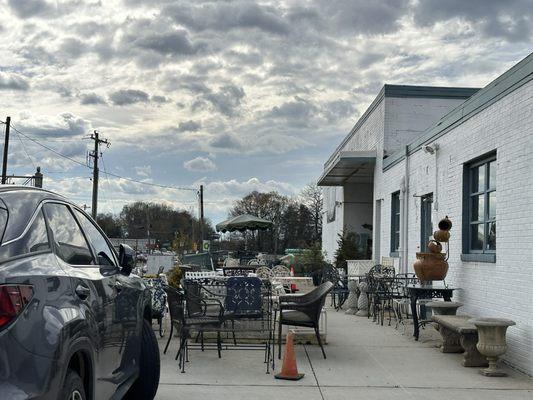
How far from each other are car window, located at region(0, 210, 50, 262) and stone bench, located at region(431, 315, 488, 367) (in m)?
5.61

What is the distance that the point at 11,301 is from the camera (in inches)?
113

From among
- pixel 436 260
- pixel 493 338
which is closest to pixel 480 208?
pixel 436 260

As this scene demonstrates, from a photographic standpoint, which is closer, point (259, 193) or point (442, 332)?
point (442, 332)

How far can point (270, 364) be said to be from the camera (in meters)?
7.84

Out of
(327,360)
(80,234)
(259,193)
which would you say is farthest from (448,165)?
(259,193)

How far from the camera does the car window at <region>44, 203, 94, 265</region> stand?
3.84m

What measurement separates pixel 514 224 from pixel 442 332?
1895mm

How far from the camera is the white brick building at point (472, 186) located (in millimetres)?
7703

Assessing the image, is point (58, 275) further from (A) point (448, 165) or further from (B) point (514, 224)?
(A) point (448, 165)

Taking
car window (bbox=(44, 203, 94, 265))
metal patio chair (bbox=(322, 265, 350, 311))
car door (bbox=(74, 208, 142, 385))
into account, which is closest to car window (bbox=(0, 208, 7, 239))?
car window (bbox=(44, 203, 94, 265))

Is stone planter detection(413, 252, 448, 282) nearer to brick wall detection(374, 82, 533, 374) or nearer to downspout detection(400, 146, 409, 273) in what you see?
brick wall detection(374, 82, 533, 374)

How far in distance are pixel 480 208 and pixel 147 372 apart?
6.12m

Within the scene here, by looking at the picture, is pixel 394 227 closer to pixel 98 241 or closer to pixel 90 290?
pixel 98 241

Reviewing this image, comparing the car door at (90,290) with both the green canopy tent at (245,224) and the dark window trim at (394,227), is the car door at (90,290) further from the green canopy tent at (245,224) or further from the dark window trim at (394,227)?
the green canopy tent at (245,224)
